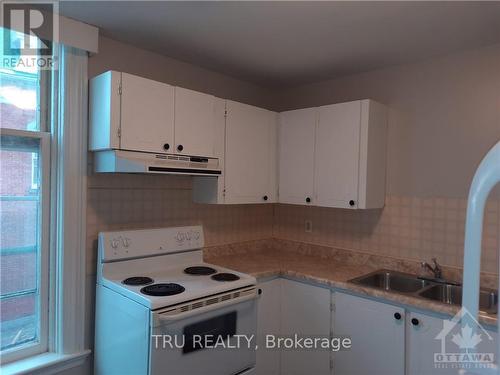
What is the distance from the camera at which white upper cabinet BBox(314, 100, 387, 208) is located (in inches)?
97.0

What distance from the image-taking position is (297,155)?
9.34ft

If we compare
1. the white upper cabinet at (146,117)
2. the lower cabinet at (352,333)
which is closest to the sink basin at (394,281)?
the lower cabinet at (352,333)

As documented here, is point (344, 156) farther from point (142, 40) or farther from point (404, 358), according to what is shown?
point (142, 40)

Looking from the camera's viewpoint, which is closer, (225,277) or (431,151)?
(225,277)

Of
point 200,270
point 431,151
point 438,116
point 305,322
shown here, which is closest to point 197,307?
point 200,270

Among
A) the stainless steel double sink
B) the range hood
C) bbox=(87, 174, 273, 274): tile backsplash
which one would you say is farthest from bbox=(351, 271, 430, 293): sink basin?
the range hood

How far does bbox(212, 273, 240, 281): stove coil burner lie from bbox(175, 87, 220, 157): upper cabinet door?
793 mm

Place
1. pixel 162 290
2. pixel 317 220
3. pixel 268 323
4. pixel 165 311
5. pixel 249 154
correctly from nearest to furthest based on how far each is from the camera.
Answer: pixel 165 311
pixel 162 290
pixel 268 323
pixel 249 154
pixel 317 220

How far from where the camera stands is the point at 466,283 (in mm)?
737

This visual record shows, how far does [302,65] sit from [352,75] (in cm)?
47

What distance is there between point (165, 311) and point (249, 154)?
4.49 feet

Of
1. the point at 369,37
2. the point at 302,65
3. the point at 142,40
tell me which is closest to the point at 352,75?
the point at 302,65

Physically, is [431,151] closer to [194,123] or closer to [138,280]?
[194,123]

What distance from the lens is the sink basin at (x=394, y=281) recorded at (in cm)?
238
